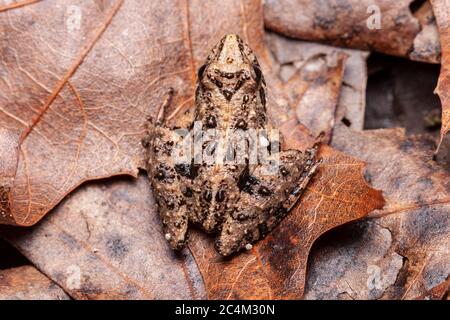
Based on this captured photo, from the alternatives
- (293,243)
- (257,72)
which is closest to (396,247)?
(293,243)

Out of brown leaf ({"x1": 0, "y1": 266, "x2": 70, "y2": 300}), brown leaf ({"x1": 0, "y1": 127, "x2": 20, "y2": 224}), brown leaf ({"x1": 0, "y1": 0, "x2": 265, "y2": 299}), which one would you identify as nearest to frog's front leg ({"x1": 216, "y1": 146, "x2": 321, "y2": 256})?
brown leaf ({"x1": 0, "y1": 0, "x2": 265, "y2": 299})

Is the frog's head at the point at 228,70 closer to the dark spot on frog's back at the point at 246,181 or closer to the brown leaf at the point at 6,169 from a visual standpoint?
the dark spot on frog's back at the point at 246,181

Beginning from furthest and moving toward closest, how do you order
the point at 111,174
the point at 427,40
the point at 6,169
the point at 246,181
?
the point at 427,40
the point at 111,174
the point at 246,181
the point at 6,169

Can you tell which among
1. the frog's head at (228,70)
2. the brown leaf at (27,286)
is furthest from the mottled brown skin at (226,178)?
the brown leaf at (27,286)

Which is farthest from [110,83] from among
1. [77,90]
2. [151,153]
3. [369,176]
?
[369,176]

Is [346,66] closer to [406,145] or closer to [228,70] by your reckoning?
[406,145]

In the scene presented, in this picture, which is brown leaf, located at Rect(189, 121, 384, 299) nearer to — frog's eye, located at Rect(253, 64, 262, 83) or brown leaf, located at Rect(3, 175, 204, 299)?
brown leaf, located at Rect(3, 175, 204, 299)

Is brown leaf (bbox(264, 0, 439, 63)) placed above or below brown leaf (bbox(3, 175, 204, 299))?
above
